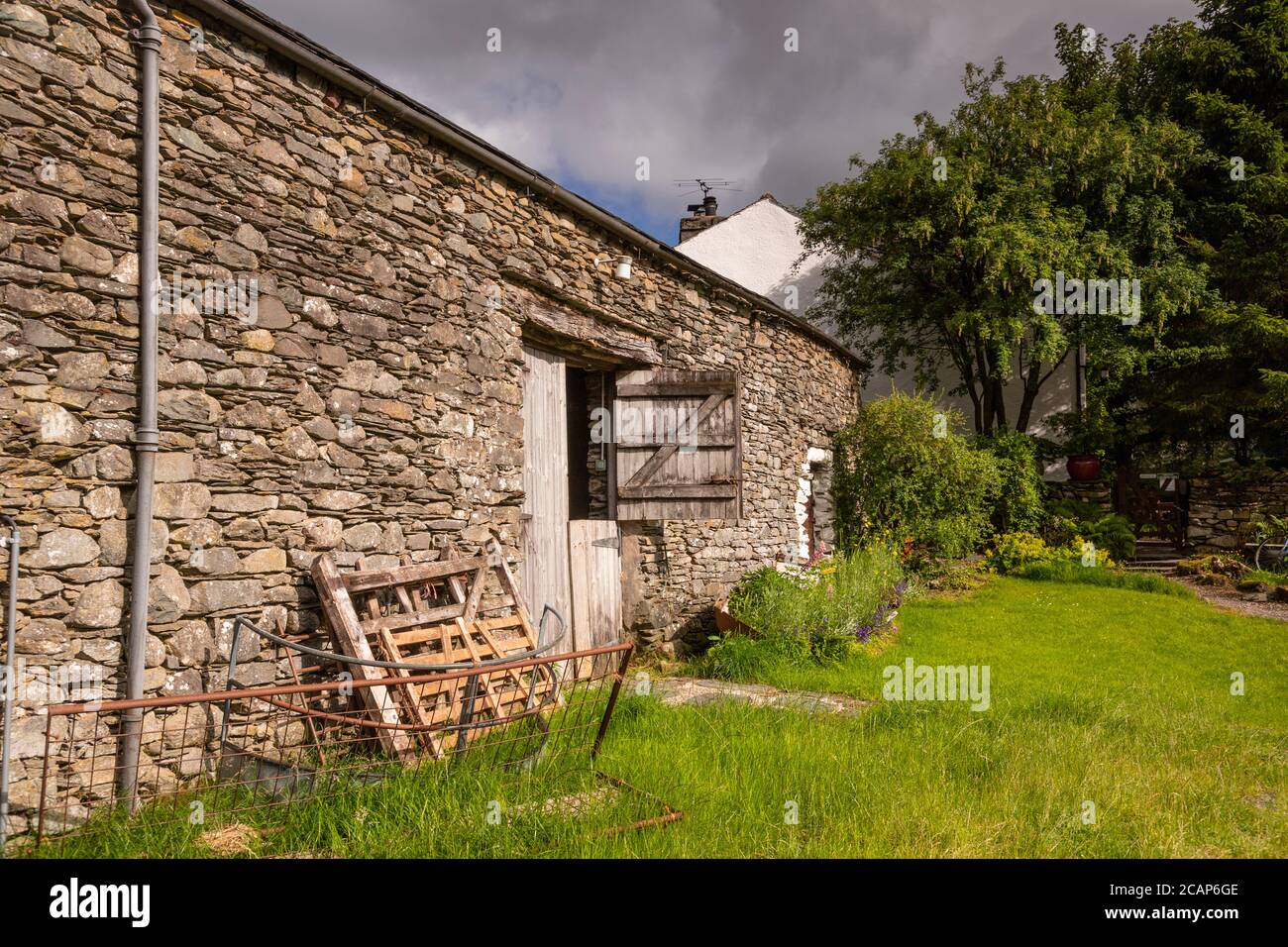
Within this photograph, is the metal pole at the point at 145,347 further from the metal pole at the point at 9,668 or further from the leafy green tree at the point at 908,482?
the leafy green tree at the point at 908,482

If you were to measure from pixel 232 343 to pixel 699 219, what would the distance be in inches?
571

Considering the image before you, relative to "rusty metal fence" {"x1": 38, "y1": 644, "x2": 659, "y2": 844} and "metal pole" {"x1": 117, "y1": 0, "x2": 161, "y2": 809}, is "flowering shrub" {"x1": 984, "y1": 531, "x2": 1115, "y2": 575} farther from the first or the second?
"metal pole" {"x1": 117, "y1": 0, "x2": 161, "y2": 809}

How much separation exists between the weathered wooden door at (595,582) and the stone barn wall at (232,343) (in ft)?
4.28

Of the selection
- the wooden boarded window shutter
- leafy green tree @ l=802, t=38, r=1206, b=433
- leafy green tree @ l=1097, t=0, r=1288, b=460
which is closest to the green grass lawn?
the wooden boarded window shutter

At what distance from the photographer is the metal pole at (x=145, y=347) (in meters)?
3.54

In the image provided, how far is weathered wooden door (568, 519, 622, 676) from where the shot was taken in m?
6.96

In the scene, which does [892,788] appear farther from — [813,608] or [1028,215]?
[1028,215]

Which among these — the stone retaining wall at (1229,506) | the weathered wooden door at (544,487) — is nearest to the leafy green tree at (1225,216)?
the stone retaining wall at (1229,506)

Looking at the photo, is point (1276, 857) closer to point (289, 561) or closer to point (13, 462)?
point (289, 561)

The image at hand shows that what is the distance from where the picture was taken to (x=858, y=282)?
15.4 meters

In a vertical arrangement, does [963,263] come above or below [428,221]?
above
